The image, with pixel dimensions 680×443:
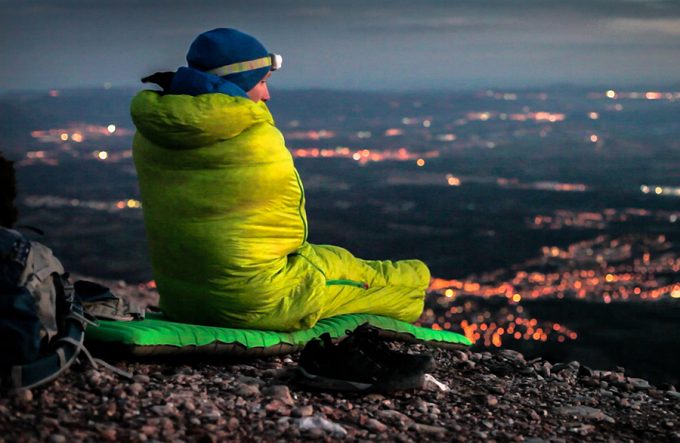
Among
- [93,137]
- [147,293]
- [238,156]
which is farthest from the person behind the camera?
[93,137]

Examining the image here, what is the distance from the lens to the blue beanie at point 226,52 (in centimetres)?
568

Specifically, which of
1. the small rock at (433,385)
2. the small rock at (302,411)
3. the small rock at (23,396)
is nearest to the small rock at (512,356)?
the small rock at (433,385)

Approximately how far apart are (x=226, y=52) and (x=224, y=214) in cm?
102

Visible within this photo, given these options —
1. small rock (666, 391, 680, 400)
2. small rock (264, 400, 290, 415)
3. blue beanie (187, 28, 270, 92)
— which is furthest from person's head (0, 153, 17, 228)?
small rock (666, 391, 680, 400)

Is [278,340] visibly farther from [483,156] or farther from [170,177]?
[483,156]

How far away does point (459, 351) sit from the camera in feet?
22.6

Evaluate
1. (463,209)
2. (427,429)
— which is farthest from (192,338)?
(463,209)

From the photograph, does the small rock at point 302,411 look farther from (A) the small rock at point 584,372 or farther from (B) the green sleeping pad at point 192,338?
(A) the small rock at point 584,372

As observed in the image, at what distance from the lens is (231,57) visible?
570cm

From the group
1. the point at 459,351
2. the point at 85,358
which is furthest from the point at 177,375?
the point at 459,351

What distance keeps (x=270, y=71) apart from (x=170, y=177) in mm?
945

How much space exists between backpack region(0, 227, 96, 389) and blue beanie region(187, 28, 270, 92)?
168cm

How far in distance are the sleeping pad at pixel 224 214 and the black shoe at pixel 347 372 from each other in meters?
0.74

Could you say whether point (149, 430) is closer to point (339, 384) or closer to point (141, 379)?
point (141, 379)
